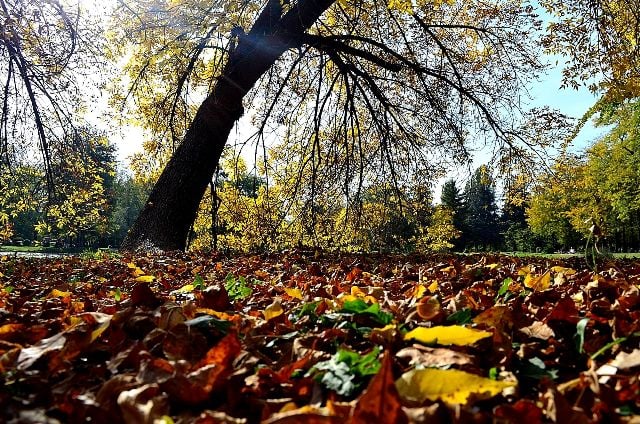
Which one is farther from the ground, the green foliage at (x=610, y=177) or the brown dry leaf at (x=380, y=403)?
the green foliage at (x=610, y=177)

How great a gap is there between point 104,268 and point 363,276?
7.33 ft

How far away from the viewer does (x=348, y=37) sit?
6770mm

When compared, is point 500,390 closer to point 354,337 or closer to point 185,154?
point 354,337

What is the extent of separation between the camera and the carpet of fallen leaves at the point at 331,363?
2.25ft

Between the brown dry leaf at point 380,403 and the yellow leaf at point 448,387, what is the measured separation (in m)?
0.14

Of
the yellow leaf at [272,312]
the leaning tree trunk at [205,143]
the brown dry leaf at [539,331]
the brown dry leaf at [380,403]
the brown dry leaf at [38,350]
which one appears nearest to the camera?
the brown dry leaf at [380,403]

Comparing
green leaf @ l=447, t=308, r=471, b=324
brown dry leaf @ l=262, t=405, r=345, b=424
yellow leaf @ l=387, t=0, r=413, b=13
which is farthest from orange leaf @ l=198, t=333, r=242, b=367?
yellow leaf @ l=387, t=0, r=413, b=13

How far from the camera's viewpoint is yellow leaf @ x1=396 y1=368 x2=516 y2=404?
0.70 meters

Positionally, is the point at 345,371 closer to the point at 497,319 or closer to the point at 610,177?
the point at 497,319

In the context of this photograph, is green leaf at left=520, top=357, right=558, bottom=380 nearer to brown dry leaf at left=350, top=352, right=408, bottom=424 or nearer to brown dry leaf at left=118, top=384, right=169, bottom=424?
brown dry leaf at left=350, top=352, right=408, bottom=424

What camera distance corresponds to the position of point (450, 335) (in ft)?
3.08

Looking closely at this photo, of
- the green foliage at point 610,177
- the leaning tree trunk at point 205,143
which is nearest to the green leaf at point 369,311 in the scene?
the leaning tree trunk at point 205,143

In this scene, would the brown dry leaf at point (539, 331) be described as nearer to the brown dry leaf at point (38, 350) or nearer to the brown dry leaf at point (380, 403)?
the brown dry leaf at point (380, 403)

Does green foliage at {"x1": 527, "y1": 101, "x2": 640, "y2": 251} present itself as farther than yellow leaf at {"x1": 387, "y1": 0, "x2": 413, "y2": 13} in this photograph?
Yes
